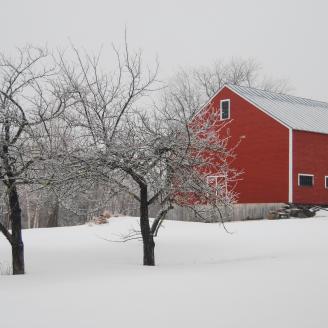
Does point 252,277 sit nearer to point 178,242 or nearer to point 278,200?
point 178,242

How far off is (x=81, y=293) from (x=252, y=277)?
10.0ft

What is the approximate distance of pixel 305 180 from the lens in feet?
97.8

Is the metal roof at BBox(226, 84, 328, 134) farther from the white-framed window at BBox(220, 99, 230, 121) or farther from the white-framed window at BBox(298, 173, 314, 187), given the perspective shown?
the white-framed window at BBox(298, 173, 314, 187)

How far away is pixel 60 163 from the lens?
483 inches

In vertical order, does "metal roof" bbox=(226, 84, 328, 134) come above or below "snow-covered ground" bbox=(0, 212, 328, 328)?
above

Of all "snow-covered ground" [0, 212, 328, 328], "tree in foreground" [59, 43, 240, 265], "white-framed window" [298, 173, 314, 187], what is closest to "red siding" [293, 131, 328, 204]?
"white-framed window" [298, 173, 314, 187]

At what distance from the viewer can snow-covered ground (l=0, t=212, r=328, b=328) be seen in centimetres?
763

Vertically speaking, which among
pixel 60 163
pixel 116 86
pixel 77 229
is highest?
pixel 116 86

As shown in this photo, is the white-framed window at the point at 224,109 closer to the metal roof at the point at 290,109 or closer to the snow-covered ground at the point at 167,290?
the metal roof at the point at 290,109


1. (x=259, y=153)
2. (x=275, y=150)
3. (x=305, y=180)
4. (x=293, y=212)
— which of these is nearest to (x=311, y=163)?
(x=305, y=180)

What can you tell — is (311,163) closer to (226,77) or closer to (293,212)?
(293,212)

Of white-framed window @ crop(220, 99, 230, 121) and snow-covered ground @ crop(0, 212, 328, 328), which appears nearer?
snow-covered ground @ crop(0, 212, 328, 328)

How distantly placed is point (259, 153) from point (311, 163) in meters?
2.69

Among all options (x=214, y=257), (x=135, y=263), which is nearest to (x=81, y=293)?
(x=135, y=263)
